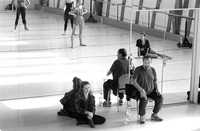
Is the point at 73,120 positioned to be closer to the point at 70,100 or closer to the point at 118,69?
the point at 70,100

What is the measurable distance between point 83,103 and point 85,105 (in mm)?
70

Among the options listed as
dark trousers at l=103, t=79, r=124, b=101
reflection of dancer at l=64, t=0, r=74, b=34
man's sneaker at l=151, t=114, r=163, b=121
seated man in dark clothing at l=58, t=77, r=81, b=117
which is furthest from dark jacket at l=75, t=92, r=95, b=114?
reflection of dancer at l=64, t=0, r=74, b=34

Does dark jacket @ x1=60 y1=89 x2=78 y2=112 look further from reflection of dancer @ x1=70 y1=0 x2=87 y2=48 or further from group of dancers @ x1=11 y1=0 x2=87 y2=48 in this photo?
reflection of dancer @ x1=70 y1=0 x2=87 y2=48

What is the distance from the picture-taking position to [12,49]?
1738 cm

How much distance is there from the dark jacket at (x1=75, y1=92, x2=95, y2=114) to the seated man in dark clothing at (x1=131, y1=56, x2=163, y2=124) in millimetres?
983

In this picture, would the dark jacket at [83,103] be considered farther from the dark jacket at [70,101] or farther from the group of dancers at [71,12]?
the group of dancers at [71,12]


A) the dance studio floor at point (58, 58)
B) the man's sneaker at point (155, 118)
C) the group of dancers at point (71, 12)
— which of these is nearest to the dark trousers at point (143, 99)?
the man's sneaker at point (155, 118)

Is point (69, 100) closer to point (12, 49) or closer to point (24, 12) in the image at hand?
point (24, 12)

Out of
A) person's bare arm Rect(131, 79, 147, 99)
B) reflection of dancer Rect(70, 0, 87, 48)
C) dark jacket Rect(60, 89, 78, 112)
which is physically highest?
reflection of dancer Rect(70, 0, 87, 48)

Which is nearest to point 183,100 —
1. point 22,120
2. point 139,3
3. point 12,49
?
point 22,120

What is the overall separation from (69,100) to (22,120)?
1.11 m

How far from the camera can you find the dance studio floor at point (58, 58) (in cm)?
1317

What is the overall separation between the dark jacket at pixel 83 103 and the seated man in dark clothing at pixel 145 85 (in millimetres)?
983

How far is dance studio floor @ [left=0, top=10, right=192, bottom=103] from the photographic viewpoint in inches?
519
